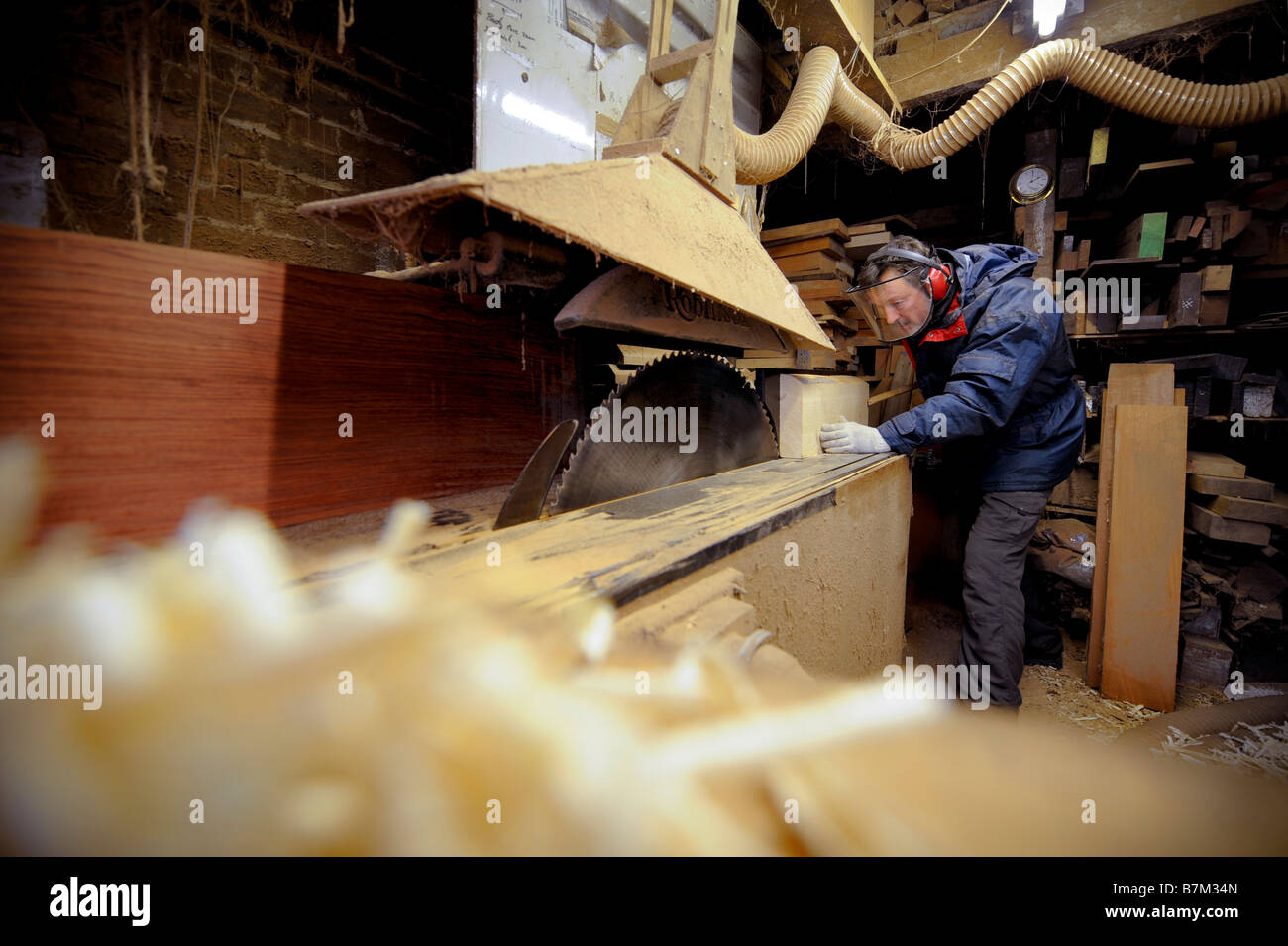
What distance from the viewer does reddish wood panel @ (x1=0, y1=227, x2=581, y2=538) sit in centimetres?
110

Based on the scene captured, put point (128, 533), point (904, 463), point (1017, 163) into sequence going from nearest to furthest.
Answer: point (128, 533)
point (904, 463)
point (1017, 163)

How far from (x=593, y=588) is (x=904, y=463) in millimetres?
2423

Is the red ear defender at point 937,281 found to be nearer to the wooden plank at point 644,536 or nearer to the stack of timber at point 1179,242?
the wooden plank at point 644,536

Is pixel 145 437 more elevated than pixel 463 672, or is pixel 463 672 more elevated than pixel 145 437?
pixel 145 437

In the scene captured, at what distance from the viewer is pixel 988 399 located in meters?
2.87

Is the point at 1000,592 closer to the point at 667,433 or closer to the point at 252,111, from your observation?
the point at 667,433

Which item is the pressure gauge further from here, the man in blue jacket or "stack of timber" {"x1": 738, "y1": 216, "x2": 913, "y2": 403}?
the man in blue jacket

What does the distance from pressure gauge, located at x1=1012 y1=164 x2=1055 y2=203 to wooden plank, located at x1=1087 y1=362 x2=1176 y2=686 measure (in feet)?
4.85

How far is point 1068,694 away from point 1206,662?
0.94 m

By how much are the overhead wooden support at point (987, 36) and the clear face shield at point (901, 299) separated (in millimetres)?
2626

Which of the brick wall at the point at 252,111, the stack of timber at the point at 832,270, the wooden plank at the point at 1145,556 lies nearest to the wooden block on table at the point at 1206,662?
the wooden plank at the point at 1145,556

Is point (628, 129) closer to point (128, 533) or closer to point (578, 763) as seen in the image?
point (128, 533)

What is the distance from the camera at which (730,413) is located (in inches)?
99.1
